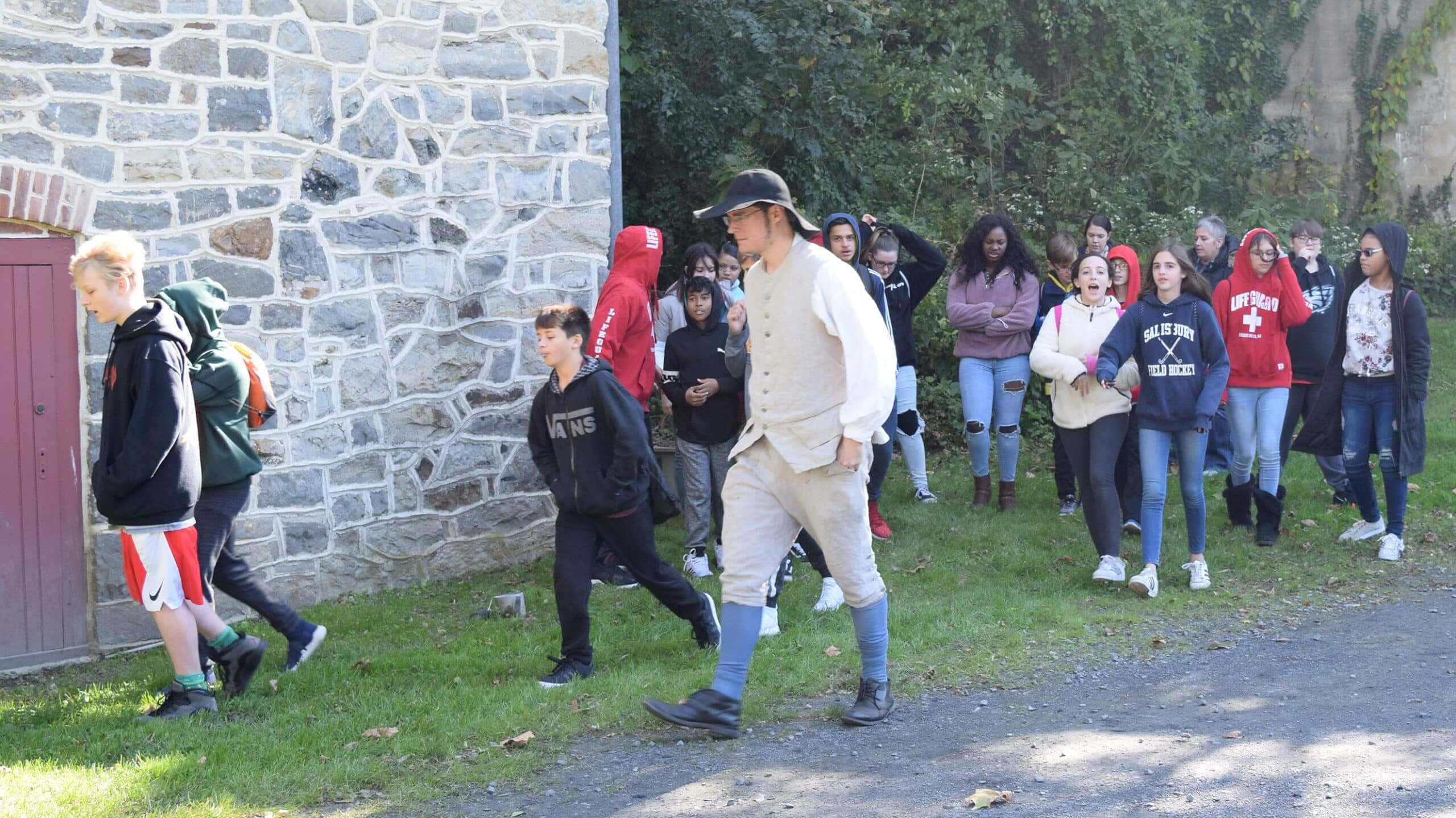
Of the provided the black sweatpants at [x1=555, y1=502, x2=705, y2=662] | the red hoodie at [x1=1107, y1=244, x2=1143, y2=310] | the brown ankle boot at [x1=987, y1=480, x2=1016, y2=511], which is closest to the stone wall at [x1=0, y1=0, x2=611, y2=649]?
the black sweatpants at [x1=555, y1=502, x2=705, y2=662]

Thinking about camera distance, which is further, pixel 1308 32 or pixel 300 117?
pixel 1308 32

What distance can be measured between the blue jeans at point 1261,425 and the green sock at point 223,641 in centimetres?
584

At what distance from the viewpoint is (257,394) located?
19.7 ft

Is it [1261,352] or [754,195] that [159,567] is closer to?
[754,195]

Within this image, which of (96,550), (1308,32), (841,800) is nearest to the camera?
(841,800)

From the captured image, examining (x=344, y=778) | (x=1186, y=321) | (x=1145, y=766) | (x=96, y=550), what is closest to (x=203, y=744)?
(x=344, y=778)

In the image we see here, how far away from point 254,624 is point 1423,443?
6531 millimetres

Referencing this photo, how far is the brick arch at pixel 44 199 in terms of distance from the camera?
6555 mm

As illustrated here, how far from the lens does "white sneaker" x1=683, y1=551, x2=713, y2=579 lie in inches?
304

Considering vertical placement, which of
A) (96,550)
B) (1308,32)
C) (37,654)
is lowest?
(37,654)

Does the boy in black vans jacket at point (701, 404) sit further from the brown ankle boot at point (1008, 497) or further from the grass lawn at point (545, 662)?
the brown ankle boot at point (1008, 497)

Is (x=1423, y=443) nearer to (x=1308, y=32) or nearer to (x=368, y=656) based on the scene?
(x=368, y=656)

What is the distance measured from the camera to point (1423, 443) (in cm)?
773

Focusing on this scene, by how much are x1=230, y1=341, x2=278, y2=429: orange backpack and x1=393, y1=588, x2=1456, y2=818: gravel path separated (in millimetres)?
2182
